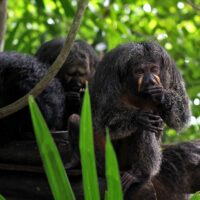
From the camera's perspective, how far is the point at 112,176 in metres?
2.21

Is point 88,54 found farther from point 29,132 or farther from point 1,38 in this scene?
point 29,132

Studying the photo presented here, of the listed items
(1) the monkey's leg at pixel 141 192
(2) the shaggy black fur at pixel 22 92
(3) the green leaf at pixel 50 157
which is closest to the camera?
(3) the green leaf at pixel 50 157

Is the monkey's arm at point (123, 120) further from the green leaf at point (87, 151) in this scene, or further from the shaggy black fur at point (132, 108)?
the green leaf at point (87, 151)

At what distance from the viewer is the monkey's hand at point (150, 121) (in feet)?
11.2

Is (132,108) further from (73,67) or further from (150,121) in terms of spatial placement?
(73,67)

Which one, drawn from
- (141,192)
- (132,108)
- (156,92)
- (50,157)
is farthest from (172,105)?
(50,157)

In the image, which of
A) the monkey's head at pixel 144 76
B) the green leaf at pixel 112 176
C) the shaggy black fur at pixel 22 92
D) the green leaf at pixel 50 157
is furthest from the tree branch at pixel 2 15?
the green leaf at pixel 112 176

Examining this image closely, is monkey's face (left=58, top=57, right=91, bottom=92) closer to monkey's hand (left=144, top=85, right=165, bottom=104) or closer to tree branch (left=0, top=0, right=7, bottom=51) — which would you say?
tree branch (left=0, top=0, right=7, bottom=51)

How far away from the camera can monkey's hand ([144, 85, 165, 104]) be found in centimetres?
354

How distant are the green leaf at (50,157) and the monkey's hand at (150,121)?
1.13m

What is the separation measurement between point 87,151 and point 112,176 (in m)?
0.17

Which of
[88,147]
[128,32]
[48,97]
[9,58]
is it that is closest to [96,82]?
[48,97]

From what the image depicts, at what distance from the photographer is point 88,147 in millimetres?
2293

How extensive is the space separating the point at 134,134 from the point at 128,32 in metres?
2.55
